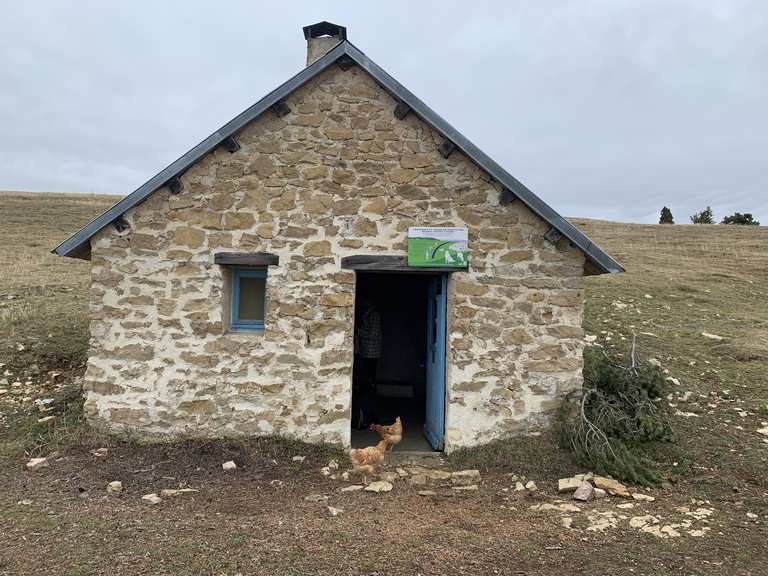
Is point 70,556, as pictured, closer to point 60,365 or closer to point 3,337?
point 60,365

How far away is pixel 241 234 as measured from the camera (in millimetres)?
6223

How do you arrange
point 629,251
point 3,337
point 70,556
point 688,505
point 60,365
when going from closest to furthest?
1. point 70,556
2. point 688,505
3. point 60,365
4. point 3,337
5. point 629,251

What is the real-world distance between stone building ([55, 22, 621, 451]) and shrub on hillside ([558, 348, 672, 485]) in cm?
33

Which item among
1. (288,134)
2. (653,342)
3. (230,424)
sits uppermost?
(288,134)

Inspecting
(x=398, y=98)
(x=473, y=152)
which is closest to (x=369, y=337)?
(x=473, y=152)

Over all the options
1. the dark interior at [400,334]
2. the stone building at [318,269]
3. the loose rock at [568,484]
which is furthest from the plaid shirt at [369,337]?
the loose rock at [568,484]

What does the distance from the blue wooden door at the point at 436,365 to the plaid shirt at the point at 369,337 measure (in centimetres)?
87

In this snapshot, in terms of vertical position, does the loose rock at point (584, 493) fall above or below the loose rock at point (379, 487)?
above

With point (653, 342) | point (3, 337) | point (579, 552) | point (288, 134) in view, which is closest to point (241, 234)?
point (288, 134)

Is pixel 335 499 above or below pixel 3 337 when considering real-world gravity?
below

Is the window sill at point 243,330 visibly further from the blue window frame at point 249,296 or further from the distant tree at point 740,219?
the distant tree at point 740,219

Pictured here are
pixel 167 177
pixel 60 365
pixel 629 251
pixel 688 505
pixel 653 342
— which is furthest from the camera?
pixel 629 251

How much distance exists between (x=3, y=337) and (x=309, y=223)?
708 cm

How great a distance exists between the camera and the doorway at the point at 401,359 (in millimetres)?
6809
